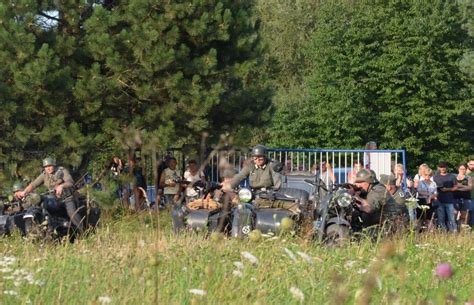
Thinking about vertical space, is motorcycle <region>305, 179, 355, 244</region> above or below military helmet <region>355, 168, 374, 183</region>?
below

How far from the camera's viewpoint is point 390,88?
39.2 meters

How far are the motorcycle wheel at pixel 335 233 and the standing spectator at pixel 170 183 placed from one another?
15.3 ft

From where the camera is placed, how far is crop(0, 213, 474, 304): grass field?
155 inches

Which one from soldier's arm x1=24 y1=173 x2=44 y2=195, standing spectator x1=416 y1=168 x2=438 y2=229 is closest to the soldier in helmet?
soldier's arm x1=24 y1=173 x2=44 y2=195

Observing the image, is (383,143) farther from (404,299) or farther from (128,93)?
(404,299)

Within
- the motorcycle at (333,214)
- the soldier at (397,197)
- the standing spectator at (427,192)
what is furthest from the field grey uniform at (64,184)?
the standing spectator at (427,192)

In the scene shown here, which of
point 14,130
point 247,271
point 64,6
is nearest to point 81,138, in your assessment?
point 14,130

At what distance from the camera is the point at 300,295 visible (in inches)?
153

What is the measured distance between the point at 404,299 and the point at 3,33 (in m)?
11.9

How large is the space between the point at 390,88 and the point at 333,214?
96.9 feet

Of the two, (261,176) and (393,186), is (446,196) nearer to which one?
(393,186)

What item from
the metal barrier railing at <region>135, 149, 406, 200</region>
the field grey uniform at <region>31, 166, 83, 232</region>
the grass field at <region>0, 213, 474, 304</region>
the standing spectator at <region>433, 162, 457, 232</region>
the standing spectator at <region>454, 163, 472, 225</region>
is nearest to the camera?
the grass field at <region>0, 213, 474, 304</region>

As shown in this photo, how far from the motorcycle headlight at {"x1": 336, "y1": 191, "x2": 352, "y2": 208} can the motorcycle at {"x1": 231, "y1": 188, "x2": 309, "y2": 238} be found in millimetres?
545

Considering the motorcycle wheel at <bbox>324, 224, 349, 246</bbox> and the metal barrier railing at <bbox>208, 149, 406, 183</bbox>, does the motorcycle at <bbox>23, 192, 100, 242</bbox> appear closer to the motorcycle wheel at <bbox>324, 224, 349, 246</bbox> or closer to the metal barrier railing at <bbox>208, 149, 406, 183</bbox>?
the motorcycle wheel at <bbox>324, 224, 349, 246</bbox>
